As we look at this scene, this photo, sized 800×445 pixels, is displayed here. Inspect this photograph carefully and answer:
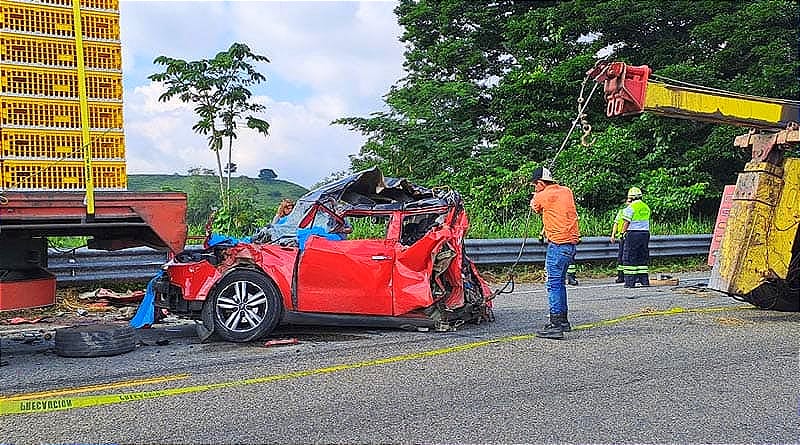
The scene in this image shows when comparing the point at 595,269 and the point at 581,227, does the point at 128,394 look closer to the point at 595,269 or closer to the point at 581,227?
the point at 595,269

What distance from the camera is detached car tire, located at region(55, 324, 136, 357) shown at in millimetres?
7148

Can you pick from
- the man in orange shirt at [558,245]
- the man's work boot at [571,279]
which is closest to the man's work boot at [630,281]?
the man's work boot at [571,279]

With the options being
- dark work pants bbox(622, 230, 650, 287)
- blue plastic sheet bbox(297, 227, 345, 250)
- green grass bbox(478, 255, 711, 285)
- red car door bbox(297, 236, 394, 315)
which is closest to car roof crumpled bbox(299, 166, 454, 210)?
blue plastic sheet bbox(297, 227, 345, 250)

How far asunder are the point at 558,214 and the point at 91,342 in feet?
15.7

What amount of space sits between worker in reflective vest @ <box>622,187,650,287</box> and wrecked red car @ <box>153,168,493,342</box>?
5362mm

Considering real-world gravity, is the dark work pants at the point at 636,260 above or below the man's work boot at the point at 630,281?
above

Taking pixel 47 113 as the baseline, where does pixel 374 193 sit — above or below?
below

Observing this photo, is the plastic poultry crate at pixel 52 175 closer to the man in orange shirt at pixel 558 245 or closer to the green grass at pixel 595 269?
the man in orange shirt at pixel 558 245

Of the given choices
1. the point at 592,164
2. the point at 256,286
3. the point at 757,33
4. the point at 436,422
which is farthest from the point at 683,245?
the point at 436,422

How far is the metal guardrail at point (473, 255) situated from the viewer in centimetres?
1070

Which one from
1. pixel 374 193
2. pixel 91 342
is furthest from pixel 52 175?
pixel 374 193

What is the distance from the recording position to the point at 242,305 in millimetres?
7777

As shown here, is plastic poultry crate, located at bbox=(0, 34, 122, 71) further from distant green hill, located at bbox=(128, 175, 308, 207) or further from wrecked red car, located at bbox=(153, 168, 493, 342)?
distant green hill, located at bbox=(128, 175, 308, 207)

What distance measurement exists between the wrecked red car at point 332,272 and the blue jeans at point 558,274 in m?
0.97
